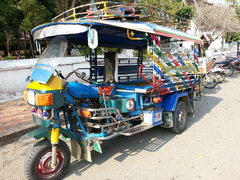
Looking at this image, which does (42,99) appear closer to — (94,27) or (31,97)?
(31,97)

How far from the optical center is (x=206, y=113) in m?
5.76

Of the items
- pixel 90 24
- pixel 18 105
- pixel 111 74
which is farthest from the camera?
pixel 18 105

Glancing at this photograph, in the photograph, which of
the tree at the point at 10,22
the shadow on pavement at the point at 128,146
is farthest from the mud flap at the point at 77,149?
the tree at the point at 10,22

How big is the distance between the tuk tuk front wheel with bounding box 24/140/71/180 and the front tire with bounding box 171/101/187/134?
2348mm

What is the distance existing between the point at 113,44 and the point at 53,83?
2948mm

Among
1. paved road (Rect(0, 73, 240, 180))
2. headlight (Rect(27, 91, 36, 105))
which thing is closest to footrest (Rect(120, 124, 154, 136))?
paved road (Rect(0, 73, 240, 180))

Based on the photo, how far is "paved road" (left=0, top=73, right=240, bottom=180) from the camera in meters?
2.94

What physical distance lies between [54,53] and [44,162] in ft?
4.90

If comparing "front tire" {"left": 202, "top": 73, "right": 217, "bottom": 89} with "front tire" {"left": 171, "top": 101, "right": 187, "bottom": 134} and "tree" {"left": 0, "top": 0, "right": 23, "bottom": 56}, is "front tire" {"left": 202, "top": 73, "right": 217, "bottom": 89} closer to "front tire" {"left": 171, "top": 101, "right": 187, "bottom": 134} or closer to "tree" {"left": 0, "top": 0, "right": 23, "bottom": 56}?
"front tire" {"left": 171, "top": 101, "right": 187, "bottom": 134}

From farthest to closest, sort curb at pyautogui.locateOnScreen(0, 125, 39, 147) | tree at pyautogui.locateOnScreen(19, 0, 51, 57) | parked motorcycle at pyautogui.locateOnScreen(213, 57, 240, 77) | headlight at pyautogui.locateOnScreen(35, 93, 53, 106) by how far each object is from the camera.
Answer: tree at pyautogui.locateOnScreen(19, 0, 51, 57) → parked motorcycle at pyautogui.locateOnScreen(213, 57, 240, 77) → curb at pyautogui.locateOnScreen(0, 125, 39, 147) → headlight at pyautogui.locateOnScreen(35, 93, 53, 106)

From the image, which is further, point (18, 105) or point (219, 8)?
point (219, 8)

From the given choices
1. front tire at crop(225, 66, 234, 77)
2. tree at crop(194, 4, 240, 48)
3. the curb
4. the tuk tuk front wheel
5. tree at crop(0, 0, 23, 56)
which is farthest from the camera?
tree at crop(194, 4, 240, 48)

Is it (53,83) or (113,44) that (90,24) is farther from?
(113,44)

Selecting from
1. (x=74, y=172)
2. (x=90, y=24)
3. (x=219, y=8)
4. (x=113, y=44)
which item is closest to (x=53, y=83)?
(x=90, y=24)
